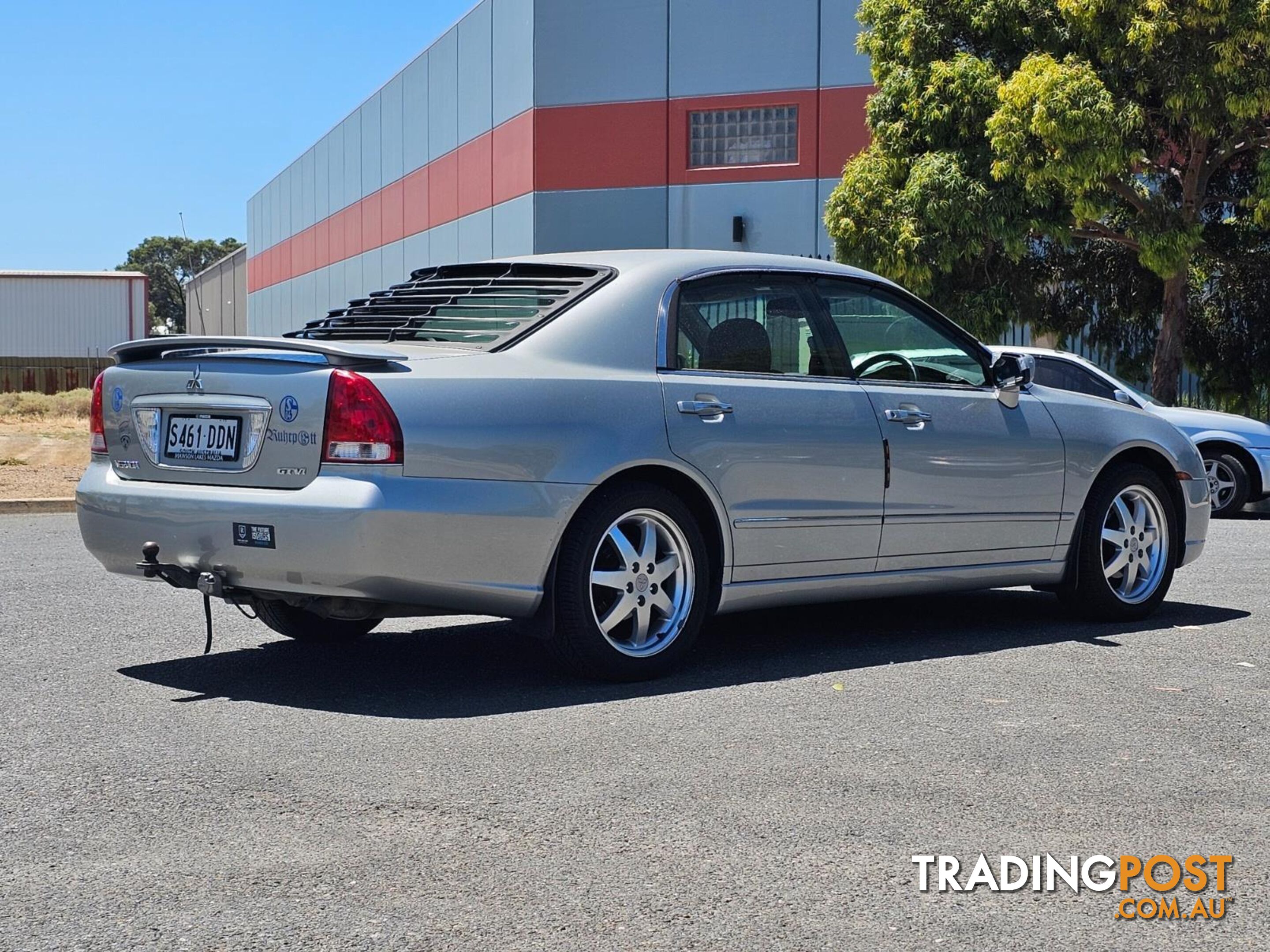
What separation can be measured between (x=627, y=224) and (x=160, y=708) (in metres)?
24.2

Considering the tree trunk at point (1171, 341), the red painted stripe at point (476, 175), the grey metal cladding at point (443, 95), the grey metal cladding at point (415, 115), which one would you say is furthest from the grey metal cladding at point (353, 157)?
the tree trunk at point (1171, 341)

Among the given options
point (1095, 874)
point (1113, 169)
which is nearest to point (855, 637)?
point (1095, 874)

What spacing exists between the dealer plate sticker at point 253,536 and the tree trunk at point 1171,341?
16901mm

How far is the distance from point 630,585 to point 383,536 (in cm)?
Result: 99

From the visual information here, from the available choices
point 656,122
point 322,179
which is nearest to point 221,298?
point 322,179

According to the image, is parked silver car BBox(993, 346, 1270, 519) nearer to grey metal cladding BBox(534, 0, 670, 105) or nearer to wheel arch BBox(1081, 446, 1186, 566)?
wheel arch BBox(1081, 446, 1186, 566)

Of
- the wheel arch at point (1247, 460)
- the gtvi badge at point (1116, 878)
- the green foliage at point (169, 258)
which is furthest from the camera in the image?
the green foliage at point (169, 258)

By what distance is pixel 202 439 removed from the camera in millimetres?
5641

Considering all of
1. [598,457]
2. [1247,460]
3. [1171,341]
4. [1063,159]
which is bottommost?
[1247,460]

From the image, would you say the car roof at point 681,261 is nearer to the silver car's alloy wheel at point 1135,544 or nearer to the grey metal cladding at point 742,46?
the silver car's alloy wheel at point 1135,544

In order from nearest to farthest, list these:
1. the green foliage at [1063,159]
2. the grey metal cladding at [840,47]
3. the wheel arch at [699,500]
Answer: the wheel arch at [699,500], the green foliage at [1063,159], the grey metal cladding at [840,47]

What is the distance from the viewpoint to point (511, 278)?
6.18 metres

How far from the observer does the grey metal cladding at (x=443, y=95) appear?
34219 millimetres

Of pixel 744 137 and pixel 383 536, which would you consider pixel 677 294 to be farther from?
pixel 744 137
